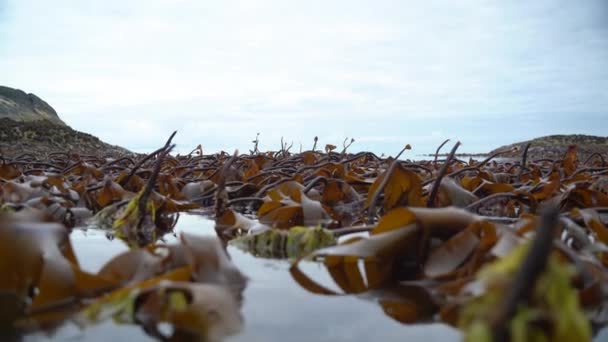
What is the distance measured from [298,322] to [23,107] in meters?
29.8

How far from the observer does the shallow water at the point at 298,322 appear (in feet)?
2.11

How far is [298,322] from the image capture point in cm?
73

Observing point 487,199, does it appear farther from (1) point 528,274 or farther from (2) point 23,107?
(2) point 23,107

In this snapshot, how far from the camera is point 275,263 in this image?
3.51 feet

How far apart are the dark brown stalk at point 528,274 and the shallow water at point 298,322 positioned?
0.31 meters

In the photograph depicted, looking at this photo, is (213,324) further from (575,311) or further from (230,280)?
(575,311)

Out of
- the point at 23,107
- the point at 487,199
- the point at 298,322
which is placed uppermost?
the point at 23,107

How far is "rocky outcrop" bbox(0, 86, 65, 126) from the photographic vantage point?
24.0 m

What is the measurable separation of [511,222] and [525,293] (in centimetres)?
120

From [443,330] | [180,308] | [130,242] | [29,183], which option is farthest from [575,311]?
[29,183]

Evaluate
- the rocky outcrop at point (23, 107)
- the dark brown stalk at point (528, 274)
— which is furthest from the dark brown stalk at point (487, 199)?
the rocky outcrop at point (23, 107)

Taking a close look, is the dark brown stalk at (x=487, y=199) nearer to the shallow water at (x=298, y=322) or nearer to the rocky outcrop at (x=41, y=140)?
the shallow water at (x=298, y=322)

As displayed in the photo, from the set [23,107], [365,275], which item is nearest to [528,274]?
[365,275]

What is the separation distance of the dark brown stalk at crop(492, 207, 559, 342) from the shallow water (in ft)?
1.00
